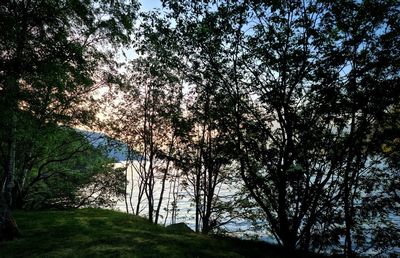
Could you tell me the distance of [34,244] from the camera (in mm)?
11344

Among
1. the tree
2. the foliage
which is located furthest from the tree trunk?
the foliage

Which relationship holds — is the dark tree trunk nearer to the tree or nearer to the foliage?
the tree

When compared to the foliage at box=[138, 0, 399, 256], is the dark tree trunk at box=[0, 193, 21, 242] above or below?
below

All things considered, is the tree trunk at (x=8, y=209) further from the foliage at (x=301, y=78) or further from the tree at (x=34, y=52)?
the foliage at (x=301, y=78)

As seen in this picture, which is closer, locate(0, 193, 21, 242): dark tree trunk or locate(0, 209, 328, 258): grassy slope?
locate(0, 209, 328, 258): grassy slope

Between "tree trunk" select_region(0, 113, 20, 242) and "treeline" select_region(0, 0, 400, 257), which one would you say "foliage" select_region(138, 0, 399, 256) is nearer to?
"treeline" select_region(0, 0, 400, 257)

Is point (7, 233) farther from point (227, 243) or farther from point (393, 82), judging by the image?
point (393, 82)

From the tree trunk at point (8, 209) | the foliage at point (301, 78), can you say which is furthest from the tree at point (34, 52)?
the foliage at point (301, 78)

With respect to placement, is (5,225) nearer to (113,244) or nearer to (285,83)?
(113,244)

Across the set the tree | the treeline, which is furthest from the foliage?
the tree

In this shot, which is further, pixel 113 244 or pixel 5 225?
pixel 5 225

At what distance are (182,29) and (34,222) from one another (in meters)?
13.7

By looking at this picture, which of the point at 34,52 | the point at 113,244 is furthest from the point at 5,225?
the point at 34,52

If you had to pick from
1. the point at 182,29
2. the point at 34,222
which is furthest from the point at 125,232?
the point at 182,29
